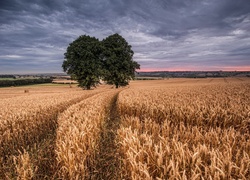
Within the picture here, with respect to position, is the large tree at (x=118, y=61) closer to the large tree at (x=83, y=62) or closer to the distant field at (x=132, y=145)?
the large tree at (x=83, y=62)

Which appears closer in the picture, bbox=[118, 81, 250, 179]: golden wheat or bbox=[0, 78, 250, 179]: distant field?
bbox=[118, 81, 250, 179]: golden wheat

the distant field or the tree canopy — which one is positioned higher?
the tree canopy

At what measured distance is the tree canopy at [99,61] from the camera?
39656mm

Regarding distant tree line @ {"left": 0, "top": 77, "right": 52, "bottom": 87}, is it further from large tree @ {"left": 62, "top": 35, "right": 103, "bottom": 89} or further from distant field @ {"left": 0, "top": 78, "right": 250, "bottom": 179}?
distant field @ {"left": 0, "top": 78, "right": 250, "bottom": 179}

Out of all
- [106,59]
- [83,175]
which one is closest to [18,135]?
[83,175]

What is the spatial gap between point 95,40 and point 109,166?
42.8 meters

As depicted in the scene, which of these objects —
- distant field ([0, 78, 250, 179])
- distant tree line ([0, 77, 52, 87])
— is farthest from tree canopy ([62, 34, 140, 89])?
distant tree line ([0, 77, 52, 87])

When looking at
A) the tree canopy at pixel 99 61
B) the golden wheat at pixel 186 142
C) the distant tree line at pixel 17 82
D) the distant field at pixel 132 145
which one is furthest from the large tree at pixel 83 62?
the distant tree line at pixel 17 82

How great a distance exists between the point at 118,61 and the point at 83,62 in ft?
31.5

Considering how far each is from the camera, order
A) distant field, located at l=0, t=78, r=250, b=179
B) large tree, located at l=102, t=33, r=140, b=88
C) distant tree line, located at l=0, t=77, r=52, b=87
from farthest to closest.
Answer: distant tree line, located at l=0, t=77, r=52, b=87, large tree, located at l=102, t=33, r=140, b=88, distant field, located at l=0, t=78, r=250, b=179

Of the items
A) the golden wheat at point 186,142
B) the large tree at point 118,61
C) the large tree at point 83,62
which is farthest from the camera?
the large tree at point 118,61

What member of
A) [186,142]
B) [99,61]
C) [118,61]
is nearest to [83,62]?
[99,61]

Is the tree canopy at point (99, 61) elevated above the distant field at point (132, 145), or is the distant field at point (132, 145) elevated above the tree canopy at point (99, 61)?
the tree canopy at point (99, 61)

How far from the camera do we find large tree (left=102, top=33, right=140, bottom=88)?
43781mm
